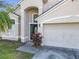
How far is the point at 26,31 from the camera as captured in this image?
20.1 m

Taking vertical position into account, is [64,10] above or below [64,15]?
above

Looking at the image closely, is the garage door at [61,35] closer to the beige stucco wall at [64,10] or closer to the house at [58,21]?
the house at [58,21]

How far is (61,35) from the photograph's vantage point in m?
16.0

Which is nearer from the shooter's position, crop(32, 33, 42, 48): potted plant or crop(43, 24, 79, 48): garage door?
crop(43, 24, 79, 48): garage door

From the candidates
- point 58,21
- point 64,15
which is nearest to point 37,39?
point 58,21

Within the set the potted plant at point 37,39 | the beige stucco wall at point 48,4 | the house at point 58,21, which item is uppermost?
Answer: the beige stucco wall at point 48,4

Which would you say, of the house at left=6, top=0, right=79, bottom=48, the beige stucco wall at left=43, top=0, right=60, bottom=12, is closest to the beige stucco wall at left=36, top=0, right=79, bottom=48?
the house at left=6, top=0, right=79, bottom=48

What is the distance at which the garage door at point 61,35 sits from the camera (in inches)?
598

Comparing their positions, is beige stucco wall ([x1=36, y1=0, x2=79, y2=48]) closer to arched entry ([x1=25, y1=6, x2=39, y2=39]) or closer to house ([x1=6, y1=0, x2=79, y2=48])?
house ([x1=6, y1=0, x2=79, y2=48])

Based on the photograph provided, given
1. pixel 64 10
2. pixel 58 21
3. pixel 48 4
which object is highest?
pixel 48 4

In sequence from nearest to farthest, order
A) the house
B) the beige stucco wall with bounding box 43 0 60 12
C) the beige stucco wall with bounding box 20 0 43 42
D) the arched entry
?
1. the house
2. the beige stucco wall with bounding box 43 0 60 12
3. the beige stucco wall with bounding box 20 0 43 42
4. the arched entry

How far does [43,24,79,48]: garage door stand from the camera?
49.8ft

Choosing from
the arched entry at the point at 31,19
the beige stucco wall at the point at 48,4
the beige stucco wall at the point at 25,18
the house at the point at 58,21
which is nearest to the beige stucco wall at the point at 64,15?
the house at the point at 58,21

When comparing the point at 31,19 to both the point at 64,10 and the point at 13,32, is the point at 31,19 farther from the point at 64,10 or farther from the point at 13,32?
the point at 64,10
